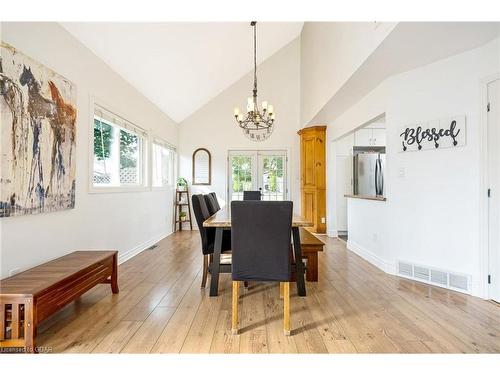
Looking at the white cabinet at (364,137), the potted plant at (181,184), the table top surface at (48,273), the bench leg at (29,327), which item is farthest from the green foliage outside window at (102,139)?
the white cabinet at (364,137)

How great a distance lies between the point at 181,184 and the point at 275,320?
15.8 feet

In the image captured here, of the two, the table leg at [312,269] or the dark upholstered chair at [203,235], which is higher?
the dark upholstered chair at [203,235]

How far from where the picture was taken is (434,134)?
9.32 feet

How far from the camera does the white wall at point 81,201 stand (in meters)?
2.10

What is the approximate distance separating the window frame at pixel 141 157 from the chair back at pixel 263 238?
2.05 metres

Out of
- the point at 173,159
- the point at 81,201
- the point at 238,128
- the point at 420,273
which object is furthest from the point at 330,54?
the point at 173,159

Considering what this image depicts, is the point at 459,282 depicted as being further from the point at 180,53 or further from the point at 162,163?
the point at 162,163

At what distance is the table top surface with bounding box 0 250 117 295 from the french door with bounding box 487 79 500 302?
3548 mm

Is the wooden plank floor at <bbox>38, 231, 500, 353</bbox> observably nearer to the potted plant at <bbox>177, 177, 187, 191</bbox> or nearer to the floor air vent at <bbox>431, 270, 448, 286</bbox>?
the floor air vent at <bbox>431, 270, 448, 286</bbox>

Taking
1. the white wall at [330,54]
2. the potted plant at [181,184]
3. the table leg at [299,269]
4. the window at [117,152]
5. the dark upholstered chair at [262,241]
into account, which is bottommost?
the table leg at [299,269]

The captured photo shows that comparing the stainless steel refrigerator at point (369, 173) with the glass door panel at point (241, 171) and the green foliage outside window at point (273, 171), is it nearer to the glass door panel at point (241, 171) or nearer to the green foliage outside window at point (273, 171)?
the green foliage outside window at point (273, 171)

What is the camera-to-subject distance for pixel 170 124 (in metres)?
5.93

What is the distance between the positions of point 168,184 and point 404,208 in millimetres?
4598

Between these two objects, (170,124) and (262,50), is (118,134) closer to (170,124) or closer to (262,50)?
(170,124)
